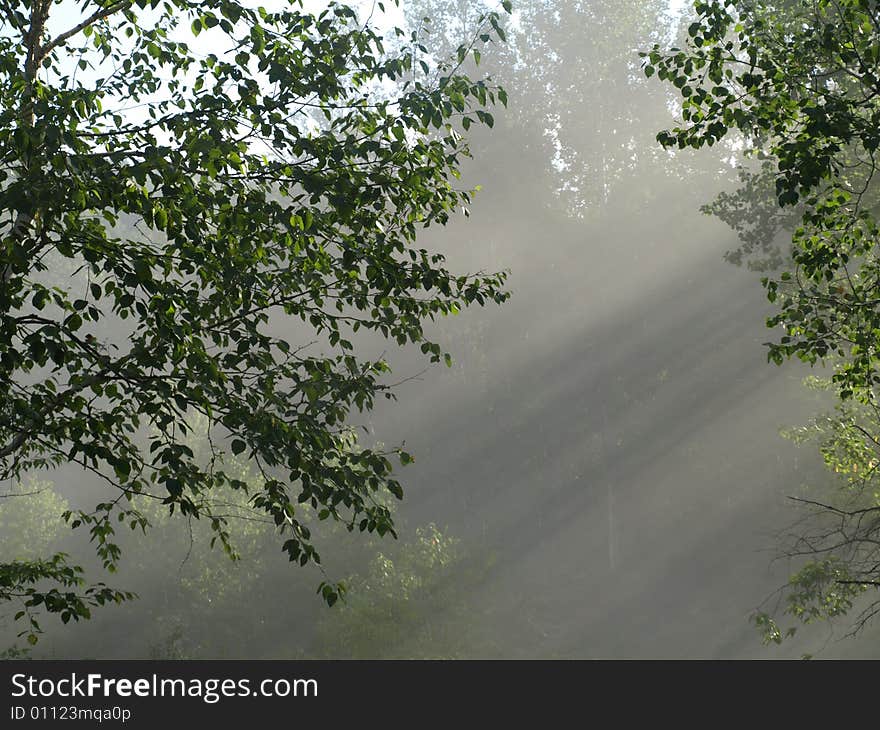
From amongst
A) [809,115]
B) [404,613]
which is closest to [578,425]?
[404,613]

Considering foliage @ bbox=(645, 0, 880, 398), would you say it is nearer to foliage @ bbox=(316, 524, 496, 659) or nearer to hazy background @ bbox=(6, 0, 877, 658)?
foliage @ bbox=(316, 524, 496, 659)

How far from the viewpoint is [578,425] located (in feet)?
130

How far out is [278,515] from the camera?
5.81 m

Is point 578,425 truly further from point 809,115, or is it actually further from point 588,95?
point 809,115

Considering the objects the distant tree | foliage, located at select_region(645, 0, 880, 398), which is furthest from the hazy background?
foliage, located at select_region(645, 0, 880, 398)

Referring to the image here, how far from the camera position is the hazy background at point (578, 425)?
1261 inches

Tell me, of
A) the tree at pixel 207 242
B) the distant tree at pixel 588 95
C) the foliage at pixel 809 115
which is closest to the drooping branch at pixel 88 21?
the tree at pixel 207 242

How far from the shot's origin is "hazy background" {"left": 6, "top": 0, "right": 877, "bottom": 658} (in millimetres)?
32031

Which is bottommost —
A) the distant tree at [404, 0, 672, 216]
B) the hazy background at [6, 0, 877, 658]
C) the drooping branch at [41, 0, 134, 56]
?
the drooping branch at [41, 0, 134, 56]

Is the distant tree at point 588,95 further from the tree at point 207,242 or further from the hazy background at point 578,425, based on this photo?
the tree at point 207,242

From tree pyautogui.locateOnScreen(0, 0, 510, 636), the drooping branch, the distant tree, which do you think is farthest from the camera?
the distant tree

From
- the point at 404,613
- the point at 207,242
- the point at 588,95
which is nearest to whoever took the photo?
the point at 207,242
